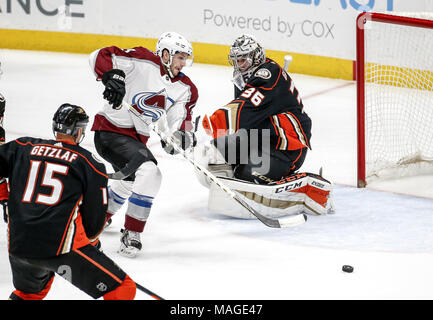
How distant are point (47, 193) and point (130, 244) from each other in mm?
1284

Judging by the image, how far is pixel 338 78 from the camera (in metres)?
8.49

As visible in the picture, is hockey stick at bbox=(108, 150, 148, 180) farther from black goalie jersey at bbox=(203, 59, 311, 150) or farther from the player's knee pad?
the player's knee pad

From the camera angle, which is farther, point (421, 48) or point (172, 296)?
point (421, 48)

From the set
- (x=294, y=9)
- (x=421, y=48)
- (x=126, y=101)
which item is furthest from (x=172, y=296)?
(x=294, y=9)

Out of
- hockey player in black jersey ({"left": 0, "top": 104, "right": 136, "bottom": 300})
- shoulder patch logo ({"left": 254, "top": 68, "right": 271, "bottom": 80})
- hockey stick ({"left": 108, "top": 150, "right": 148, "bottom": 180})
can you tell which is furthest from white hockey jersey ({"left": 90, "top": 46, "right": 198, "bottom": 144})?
hockey player in black jersey ({"left": 0, "top": 104, "right": 136, "bottom": 300})

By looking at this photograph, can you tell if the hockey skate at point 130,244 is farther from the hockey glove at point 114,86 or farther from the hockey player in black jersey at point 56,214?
the hockey player in black jersey at point 56,214

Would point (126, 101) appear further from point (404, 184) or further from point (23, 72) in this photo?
point (23, 72)

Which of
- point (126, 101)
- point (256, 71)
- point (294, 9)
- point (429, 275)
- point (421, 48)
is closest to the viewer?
point (429, 275)

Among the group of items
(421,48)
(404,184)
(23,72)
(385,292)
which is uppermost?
(421,48)

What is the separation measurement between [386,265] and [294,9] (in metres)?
4.73

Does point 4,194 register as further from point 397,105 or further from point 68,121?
point 397,105

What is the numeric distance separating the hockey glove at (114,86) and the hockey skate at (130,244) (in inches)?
25.8

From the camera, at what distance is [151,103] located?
432 centimetres

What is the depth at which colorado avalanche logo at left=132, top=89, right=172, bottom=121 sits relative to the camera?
428cm
